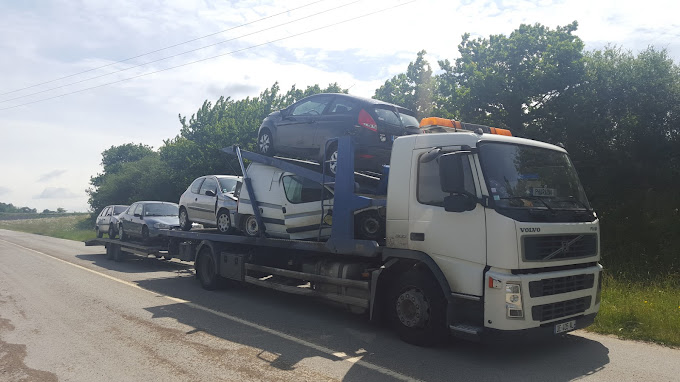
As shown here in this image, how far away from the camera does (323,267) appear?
7.36 meters

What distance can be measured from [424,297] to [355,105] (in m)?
3.52

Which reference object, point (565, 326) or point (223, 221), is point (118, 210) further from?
point (565, 326)

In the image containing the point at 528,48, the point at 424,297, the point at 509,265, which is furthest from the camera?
the point at 528,48

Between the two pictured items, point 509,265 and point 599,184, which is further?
point 599,184

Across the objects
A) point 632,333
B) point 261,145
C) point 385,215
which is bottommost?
point 632,333

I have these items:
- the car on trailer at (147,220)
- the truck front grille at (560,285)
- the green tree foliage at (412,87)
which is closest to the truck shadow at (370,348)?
the truck front grille at (560,285)

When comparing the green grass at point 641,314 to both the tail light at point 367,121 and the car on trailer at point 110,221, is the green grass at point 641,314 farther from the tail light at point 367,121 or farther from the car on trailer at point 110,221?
the car on trailer at point 110,221

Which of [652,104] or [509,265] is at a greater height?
[652,104]

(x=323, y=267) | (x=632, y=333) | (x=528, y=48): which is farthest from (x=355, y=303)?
(x=528, y=48)

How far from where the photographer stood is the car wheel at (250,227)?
9234 millimetres

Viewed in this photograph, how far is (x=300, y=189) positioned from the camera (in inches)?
324

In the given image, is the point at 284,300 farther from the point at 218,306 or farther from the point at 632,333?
the point at 632,333

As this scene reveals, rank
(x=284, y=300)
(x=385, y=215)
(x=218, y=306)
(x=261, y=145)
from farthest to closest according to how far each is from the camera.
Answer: (x=261, y=145), (x=284, y=300), (x=218, y=306), (x=385, y=215)

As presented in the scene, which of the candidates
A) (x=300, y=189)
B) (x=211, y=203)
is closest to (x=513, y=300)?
(x=300, y=189)
